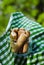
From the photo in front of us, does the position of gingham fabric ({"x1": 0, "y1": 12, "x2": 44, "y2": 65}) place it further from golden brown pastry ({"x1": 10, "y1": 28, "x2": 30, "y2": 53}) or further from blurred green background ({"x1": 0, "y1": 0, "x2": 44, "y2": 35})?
blurred green background ({"x1": 0, "y1": 0, "x2": 44, "y2": 35})

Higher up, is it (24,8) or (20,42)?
(24,8)

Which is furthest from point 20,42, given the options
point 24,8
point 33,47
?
point 24,8

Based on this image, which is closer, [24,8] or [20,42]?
[20,42]

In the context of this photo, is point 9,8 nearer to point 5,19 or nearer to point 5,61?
point 5,19

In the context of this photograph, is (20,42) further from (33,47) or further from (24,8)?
(24,8)

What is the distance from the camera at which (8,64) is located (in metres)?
0.81

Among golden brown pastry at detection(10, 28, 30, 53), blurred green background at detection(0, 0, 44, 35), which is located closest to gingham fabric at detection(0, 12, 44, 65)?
golden brown pastry at detection(10, 28, 30, 53)

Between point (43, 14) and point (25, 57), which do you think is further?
point (43, 14)

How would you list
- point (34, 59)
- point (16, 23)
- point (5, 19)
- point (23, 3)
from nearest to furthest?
point (34, 59), point (16, 23), point (5, 19), point (23, 3)

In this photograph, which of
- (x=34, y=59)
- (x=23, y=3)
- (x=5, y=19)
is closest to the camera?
(x=34, y=59)

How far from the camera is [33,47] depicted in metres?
0.78

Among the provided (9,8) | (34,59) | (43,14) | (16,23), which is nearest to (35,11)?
(43,14)

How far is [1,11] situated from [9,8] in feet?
0.32

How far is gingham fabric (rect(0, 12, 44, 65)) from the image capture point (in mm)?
756
